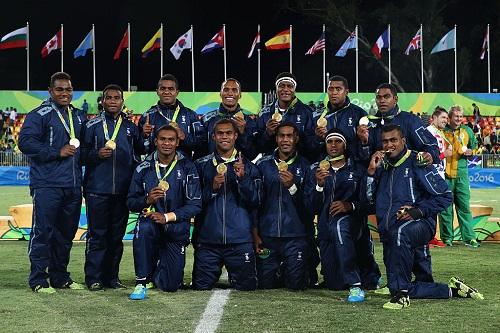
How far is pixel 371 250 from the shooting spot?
9.23 m

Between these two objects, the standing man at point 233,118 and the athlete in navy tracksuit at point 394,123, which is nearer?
the athlete in navy tracksuit at point 394,123

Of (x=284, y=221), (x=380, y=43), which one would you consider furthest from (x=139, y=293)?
(x=380, y=43)

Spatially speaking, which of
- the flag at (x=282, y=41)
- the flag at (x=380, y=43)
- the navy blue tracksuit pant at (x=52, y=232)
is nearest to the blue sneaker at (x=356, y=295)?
the navy blue tracksuit pant at (x=52, y=232)

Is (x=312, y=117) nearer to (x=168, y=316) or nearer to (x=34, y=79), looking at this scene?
(x=168, y=316)

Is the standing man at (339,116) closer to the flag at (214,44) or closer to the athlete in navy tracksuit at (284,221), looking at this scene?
the athlete in navy tracksuit at (284,221)

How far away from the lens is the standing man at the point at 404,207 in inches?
318

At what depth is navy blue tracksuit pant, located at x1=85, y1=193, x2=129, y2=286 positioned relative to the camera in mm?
9133

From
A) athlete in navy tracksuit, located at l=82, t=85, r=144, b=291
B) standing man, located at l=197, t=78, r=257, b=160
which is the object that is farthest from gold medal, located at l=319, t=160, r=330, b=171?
athlete in navy tracksuit, located at l=82, t=85, r=144, b=291

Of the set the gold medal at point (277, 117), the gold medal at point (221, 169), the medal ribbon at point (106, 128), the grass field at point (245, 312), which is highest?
the gold medal at point (277, 117)

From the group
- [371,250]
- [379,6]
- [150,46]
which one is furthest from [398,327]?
[379,6]

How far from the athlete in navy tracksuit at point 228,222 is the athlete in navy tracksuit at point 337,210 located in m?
0.66

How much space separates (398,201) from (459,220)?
5.18 meters

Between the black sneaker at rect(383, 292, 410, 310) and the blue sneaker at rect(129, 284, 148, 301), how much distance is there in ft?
7.54

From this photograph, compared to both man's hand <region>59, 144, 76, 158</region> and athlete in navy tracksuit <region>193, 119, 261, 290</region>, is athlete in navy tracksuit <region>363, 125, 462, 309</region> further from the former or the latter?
man's hand <region>59, 144, 76, 158</region>
